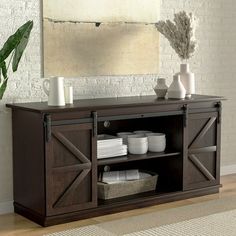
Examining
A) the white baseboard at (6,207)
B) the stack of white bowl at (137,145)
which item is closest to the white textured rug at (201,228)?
the stack of white bowl at (137,145)

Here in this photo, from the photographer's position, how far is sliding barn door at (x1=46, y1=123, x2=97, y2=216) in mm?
4137

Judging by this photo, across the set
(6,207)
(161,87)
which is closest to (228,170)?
(161,87)

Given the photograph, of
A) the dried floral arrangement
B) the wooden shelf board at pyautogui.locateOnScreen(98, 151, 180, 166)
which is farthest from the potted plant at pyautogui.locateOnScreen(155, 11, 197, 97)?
the wooden shelf board at pyautogui.locateOnScreen(98, 151, 180, 166)

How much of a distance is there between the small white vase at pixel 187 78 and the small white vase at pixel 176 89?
0.61 ft

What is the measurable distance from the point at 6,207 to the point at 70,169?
67 centimetres

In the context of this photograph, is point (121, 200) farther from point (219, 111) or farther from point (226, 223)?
point (219, 111)

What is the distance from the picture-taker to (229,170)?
591 cm

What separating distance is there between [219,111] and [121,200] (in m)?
1.15

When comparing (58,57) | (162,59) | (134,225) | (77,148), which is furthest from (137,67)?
(134,225)

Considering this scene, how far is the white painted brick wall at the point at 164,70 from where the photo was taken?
4.46 metres

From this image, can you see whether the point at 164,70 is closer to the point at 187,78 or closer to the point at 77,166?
the point at 187,78

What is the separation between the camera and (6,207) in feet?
14.8

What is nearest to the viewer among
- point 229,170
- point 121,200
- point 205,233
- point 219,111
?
point 205,233

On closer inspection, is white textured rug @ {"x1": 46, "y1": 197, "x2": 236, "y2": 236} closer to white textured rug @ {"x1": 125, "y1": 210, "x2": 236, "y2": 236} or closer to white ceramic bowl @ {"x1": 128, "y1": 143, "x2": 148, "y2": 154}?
white textured rug @ {"x1": 125, "y1": 210, "x2": 236, "y2": 236}
